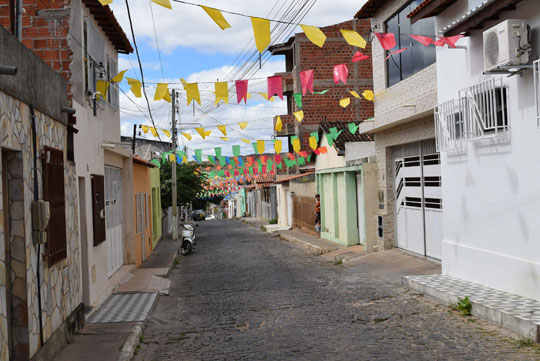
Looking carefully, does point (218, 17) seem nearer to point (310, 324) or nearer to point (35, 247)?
point (35, 247)

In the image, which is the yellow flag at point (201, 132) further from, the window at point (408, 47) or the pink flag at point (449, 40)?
the pink flag at point (449, 40)

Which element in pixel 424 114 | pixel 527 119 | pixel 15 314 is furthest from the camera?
pixel 424 114

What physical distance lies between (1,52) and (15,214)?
163cm

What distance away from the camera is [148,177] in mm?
22656

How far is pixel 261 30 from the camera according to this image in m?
7.68

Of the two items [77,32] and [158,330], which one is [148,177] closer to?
[77,32]

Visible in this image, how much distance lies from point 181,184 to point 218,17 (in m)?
25.3

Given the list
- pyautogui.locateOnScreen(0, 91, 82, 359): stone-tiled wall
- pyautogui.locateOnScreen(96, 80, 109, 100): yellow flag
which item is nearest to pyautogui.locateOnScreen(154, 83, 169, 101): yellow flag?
pyautogui.locateOnScreen(96, 80, 109, 100): yellow flag

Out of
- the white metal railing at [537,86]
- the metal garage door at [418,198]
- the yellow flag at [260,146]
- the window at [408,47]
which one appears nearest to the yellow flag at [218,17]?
the white metal railing at [537,86]

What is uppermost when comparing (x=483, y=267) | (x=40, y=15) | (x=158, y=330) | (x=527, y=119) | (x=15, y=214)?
(x=40, y=15)

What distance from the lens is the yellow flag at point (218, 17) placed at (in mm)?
6945

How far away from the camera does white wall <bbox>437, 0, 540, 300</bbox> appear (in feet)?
27.5

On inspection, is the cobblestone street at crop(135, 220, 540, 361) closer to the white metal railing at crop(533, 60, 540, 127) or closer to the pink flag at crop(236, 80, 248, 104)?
the white metal railing at crop(533, 60, 540, 127)

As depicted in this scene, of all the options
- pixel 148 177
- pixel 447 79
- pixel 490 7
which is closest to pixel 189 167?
pixel 148 177
